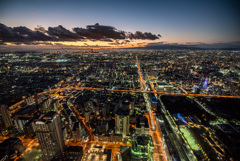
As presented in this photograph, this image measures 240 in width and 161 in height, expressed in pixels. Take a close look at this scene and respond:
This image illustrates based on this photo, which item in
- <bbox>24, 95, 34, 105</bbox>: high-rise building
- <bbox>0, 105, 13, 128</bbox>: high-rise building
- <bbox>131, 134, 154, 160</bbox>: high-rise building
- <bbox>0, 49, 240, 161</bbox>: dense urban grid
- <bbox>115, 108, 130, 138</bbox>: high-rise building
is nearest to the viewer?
<bbox>131, 134, 154, 160</bbox>: high-rise building

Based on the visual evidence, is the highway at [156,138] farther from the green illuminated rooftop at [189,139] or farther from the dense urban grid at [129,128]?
the green illuminated rooftop at [189,139]

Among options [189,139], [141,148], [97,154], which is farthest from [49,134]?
[189,139]

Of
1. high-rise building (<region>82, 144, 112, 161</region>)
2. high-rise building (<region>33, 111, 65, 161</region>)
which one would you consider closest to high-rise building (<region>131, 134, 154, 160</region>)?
high-rise building (<region>82, 144, 112, 161</region>)

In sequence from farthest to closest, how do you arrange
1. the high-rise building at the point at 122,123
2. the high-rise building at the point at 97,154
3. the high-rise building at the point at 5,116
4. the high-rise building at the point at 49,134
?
the high-rise building at the point at 5,116
the high-rise building at the point at 122,123
the high-rise building at the point at 97,154
the high-rise building at the point at 49,134

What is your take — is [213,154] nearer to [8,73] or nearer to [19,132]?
Answer: [19,132]

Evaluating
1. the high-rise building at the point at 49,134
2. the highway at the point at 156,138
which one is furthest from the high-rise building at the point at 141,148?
the high-rise building at the point at 49,134

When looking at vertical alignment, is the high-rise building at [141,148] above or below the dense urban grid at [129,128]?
above

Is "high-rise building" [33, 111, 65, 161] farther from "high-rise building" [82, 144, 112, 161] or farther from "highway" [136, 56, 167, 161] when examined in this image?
"highway" [136, 56, 167, 161]

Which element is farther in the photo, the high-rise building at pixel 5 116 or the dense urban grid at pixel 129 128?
the high-rise building at pixel 5 116

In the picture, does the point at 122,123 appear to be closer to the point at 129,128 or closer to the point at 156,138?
the point at 129,128

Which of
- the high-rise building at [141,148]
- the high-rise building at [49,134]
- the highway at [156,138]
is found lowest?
the highway at [156,138]
